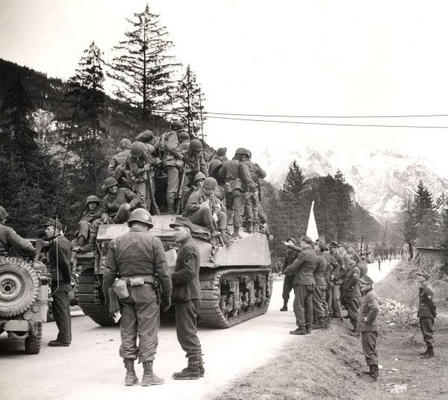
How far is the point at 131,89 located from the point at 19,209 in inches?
445

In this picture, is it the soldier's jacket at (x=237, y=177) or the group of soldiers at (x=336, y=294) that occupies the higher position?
the soldier's jacket at (x=237, y=177)

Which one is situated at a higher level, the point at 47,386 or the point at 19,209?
the point at 19,209

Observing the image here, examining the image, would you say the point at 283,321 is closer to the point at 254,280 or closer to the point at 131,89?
the point at 254,280

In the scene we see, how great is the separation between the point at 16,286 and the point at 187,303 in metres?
2.50

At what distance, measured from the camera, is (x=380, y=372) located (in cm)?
1220

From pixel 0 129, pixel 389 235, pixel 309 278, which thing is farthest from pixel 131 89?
pixel 389 235

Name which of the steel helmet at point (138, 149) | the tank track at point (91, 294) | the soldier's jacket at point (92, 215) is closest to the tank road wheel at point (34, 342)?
the tank track at point (91, 294)

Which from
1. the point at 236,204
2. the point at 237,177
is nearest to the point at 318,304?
the point at 236,204

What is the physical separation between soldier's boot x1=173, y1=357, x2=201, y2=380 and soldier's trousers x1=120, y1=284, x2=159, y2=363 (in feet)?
1.78

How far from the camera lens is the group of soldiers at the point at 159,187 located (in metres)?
12.9

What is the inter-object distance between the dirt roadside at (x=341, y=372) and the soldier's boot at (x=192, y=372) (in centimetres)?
47

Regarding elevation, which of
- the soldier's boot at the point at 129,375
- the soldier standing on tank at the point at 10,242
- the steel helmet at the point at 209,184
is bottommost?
the soldier's boot at the point at 129,375

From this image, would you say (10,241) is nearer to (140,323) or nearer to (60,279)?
(60,279)

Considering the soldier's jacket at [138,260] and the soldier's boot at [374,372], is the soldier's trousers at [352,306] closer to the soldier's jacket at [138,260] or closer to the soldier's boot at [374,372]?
the soldier's boot at [374,372]
